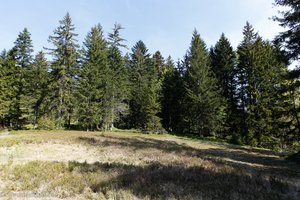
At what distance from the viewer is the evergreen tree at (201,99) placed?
4312 cm

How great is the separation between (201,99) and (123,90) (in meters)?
14.0

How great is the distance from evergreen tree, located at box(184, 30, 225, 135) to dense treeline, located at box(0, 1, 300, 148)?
161mm

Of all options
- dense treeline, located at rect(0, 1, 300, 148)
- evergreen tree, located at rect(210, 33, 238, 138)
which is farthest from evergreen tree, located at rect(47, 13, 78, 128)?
evergreen tree, located at rect(210, 33, 238, 138)

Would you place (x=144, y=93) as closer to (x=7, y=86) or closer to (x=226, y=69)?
(x=226, y=69)

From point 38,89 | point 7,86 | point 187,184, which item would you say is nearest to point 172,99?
point 38,89

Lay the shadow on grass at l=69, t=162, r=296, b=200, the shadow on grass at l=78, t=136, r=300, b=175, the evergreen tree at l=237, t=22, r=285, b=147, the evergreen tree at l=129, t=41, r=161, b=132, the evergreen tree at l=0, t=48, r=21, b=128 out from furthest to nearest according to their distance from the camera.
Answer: the evergreen tree at l=129, t=41, r=161, b=132 < the evergreen tree at l=0, t=48, r=21, b=128 < the evergreen tree at l=237, t=22, r=285, b=147 < the shadow on grass at l=78, t=136, r=300, b=175 < the shadow on grass at l=69, t=162, r=296, b=200

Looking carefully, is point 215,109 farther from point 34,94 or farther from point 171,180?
point 171,180

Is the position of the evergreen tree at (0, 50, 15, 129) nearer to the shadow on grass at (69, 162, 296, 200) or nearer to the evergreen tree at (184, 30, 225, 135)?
the evergreen tree at (184, 30, 225, 135)

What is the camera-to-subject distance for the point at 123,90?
47281 mm

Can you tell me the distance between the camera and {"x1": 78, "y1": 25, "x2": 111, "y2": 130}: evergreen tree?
39812 millimetres

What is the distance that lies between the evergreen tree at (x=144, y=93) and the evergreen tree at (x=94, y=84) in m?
6.83

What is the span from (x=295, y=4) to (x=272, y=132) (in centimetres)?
2496

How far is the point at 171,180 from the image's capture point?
963 centimetres

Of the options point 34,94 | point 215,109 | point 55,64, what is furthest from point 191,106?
point 34,94
